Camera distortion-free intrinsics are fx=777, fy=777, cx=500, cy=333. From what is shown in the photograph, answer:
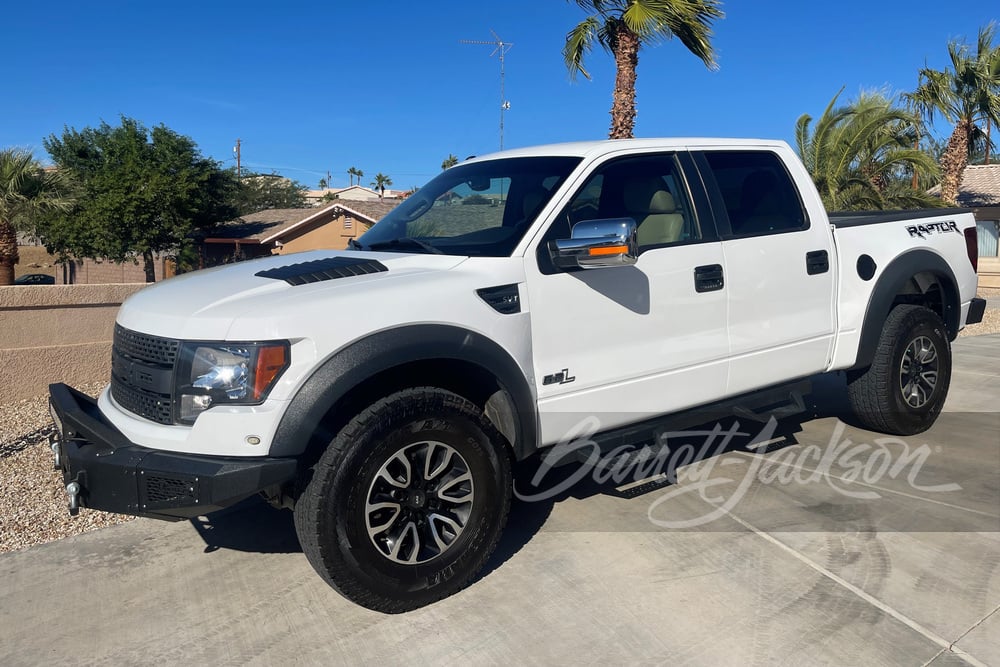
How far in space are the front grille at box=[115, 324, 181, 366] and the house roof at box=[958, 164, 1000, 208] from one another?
93.9 ft

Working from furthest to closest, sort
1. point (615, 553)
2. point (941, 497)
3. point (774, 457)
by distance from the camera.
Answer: point (774, 457)
point (941, 497)
point (615, 553)

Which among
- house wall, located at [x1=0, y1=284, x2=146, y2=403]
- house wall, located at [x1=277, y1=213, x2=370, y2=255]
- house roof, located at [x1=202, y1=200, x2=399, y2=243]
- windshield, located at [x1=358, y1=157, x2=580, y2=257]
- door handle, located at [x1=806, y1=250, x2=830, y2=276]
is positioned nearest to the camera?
windshield, located at [x1=358, y1=157, x2=580, y2=257]

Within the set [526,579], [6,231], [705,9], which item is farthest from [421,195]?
[6,231]

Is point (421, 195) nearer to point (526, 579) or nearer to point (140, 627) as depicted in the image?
point (526, 579)

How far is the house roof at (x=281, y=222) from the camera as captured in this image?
115ft

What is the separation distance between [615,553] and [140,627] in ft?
6.97

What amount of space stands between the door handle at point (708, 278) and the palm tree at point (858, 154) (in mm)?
12926

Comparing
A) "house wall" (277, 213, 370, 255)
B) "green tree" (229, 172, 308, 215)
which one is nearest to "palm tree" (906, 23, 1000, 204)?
"house wall" (277, 213, 370, 255)

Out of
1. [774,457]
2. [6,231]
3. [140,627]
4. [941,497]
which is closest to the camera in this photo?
[140,627]

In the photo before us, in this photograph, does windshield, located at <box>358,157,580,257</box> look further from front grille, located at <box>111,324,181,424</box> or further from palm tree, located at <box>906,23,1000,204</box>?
palm tree, located at <box>906,23,1000,204</box>

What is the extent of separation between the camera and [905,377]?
5340 mm

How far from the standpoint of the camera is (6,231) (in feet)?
37.4

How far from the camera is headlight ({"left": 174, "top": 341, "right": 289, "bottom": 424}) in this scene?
2.91 metres

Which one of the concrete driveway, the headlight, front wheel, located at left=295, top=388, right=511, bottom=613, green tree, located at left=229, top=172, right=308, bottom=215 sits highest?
green tree, located at left=229, top=172, right=308, bottom=215
